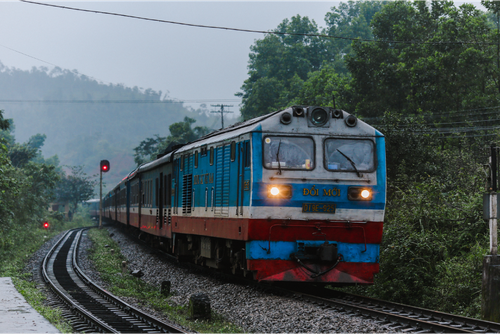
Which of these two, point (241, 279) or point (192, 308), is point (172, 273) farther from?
point (192, 308)

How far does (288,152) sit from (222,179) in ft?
7.36

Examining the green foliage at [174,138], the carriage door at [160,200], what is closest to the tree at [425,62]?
the carriage door at [160,200]

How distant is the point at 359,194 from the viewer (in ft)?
36.2

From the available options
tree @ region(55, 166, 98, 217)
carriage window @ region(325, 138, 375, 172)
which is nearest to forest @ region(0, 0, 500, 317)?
carriage window @ region(325, 138, 375, 172)

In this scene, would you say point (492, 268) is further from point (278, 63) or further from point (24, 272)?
point (278, 63)

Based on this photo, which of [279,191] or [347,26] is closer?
[279,191]

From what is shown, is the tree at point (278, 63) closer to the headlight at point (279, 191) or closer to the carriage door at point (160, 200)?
the carriage door at point (160, 200)

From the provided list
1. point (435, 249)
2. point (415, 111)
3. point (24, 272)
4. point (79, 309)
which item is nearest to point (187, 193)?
point (79, 309)

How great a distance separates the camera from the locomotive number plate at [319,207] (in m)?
10.8

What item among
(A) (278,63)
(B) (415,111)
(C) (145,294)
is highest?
(A) (278,63)

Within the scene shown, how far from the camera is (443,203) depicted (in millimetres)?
15039

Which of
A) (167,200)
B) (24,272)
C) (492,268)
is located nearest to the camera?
(492,268)

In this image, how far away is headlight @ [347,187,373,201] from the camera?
11023 mm

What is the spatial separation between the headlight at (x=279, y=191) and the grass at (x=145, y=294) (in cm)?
246
